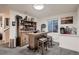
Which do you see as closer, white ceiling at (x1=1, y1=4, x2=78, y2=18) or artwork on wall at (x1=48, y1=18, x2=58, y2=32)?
white ceiling at (x1=1, y1=4, x2=78, y2=18)

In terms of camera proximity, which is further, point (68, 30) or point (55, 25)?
point (68, 30)

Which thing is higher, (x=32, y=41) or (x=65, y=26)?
(x=65, y=26)

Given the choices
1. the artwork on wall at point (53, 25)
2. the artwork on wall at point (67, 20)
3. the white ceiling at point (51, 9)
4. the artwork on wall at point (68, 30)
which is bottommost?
the artwork on wall at point (68, 30)

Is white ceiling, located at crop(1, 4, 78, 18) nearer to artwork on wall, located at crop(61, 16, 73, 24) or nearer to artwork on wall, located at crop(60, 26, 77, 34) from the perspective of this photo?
artwork on wall, located at crop(61, 16, 73, 24)

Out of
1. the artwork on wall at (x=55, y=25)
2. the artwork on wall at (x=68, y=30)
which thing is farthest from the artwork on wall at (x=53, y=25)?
the artwork on wall at (x=68, y=30)

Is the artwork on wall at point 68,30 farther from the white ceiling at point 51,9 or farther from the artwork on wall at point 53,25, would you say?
the white ceiling at point 51,9

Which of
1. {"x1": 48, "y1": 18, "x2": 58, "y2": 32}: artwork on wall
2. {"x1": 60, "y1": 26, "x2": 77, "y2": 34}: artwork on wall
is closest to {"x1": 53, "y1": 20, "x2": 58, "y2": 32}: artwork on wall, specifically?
{"x1": 48, "y1": 18, "x2": 58, "y2": 32}: artwork on wall

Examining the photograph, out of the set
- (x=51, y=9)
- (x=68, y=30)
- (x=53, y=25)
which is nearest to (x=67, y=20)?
(x=68, y=30)

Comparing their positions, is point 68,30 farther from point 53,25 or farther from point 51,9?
point 51,9

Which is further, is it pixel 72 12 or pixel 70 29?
pixel 70 29
